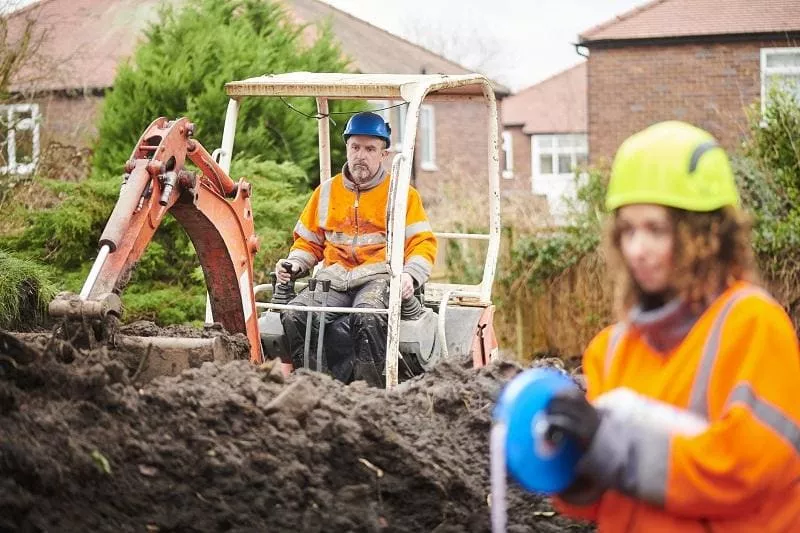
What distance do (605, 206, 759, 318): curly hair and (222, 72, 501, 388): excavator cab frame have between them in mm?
3979

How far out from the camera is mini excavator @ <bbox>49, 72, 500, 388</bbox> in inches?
205

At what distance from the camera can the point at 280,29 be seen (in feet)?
48.0

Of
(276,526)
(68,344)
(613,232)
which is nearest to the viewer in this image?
(613,232)

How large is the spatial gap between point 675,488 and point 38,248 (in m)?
8.76

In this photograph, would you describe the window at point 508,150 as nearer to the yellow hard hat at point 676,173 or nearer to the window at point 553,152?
the window at point 553,152

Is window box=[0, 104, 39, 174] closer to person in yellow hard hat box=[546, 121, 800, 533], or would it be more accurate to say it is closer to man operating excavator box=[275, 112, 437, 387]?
man operating excavator box=[275, 112, 437, 387]

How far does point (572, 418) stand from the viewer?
2.26 metres

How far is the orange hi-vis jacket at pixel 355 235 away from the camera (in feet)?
22.9

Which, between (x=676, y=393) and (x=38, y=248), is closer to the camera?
(x=676, y=393)

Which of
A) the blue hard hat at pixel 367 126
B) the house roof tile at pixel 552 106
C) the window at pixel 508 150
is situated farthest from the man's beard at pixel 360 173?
the house roof tile at pixel 552 106

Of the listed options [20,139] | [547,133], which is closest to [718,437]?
[20,139]

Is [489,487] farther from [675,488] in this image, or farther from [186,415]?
[675,488]

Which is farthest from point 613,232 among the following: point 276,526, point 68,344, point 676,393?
point 68,344

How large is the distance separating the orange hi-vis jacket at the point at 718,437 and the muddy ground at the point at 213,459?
170 cm
